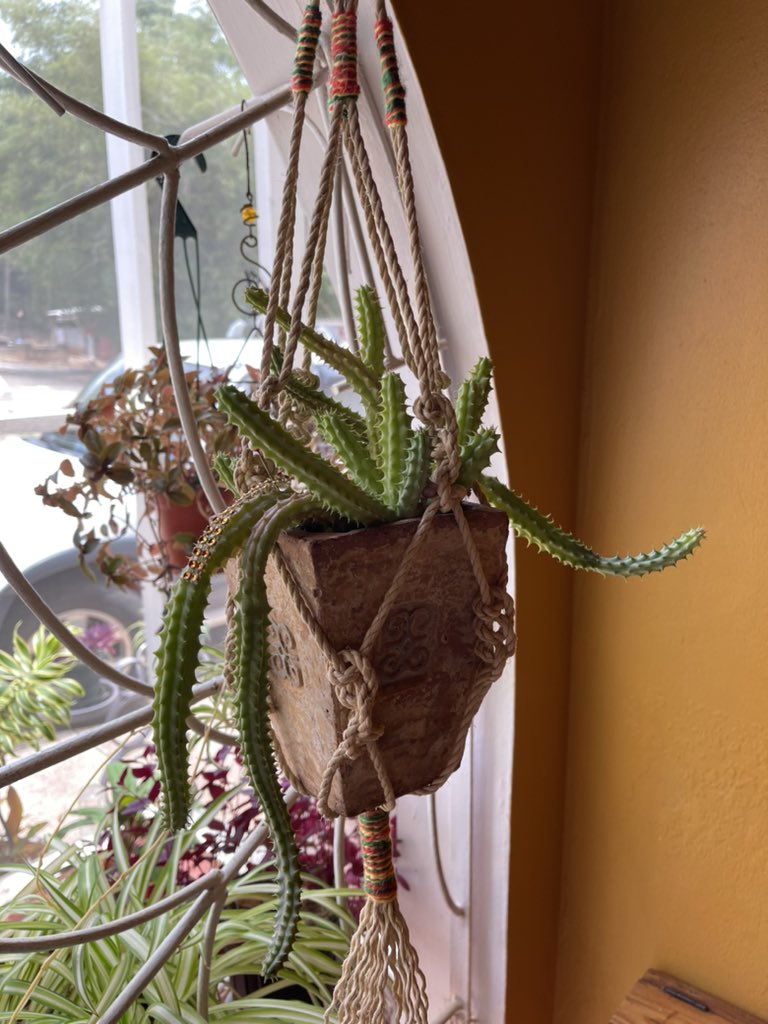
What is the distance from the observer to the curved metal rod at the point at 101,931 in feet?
2.12

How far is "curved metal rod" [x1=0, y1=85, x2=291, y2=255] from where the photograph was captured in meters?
0.61

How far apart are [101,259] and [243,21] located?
1003mm

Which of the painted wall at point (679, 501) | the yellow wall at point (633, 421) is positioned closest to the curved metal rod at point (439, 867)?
the yellow wall at point (633, 421)

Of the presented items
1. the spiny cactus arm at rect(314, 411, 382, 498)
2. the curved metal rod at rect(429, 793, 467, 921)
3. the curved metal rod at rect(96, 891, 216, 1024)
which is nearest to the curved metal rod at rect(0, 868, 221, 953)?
the curved metal rod at rect(96, 891, 216, 1024)

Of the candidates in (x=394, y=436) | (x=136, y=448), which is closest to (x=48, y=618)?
(x=394, y=436)

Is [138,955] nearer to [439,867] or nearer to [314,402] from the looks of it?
[439,867]

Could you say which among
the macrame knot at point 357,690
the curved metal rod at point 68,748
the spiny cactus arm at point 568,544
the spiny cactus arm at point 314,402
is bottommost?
the curved metal rod at point 68,748

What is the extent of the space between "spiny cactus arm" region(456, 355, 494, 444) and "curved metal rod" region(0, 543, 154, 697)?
0.33m

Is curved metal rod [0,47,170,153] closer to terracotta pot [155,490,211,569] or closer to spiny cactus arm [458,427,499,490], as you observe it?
spiny cactus arm [458,427,499,490]

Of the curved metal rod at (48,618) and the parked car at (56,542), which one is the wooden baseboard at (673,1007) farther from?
the parked car at (56,542)

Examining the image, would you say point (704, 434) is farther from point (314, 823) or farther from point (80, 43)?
point (80, 43)

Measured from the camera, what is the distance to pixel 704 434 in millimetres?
943

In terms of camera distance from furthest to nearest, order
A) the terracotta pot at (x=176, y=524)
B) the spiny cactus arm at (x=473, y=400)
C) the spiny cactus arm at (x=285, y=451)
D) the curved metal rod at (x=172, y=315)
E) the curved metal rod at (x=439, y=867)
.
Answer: the terracotta pot at (x=176, y=524) < the curved metal rod at (x=439, y=867) < the curved metal rod at (x=172, y=315) < the spiny cactus arm at (x=473, y=400) < the spiny cactus arm at (x=285, y=451)

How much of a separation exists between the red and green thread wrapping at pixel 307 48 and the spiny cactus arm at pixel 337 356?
15cm
